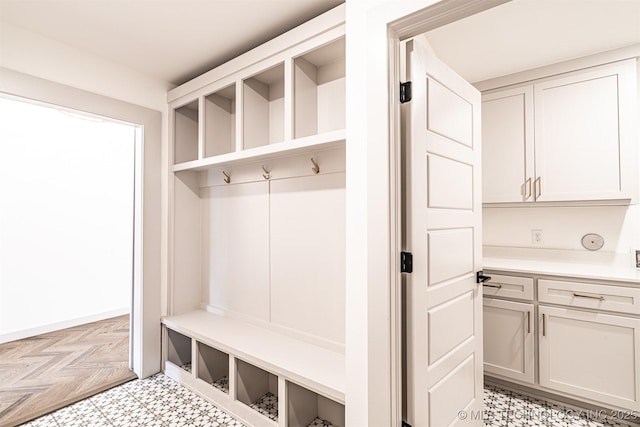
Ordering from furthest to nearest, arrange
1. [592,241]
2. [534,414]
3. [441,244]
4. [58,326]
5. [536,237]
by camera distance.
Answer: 1. [58,326]
2. [536,237]
3. [592,241]
4. [534,414]
5. [441,244]

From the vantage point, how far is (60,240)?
3.77 meters

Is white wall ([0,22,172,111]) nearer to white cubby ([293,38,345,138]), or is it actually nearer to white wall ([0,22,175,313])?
white wall ([0,22,175,313])

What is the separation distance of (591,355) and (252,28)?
2912 mm

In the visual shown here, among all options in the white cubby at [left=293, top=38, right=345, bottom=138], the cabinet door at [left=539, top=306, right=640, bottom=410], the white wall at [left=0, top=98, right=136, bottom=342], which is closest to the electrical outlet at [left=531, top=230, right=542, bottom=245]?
the cabinet door at [left=539, top=306, right=640, bottom=410]

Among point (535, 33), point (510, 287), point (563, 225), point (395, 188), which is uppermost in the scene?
point (535, 33)

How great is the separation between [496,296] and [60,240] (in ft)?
14.9

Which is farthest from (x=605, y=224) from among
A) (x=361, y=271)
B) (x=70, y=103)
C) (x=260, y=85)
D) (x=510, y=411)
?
(x=70, y=103)

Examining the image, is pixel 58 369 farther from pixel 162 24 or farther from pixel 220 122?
pixel 162 24

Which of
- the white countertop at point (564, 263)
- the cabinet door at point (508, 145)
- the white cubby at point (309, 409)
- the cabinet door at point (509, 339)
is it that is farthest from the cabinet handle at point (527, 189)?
the white cubby at point (309, 409)

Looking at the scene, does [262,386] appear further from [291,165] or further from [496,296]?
[496,296]

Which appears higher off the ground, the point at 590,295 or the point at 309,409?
the point at 590,295

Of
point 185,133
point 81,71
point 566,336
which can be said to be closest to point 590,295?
point 566,336

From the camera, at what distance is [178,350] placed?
8.94 ft

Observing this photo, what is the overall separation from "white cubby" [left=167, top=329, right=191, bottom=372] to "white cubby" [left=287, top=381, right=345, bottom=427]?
1210mm
